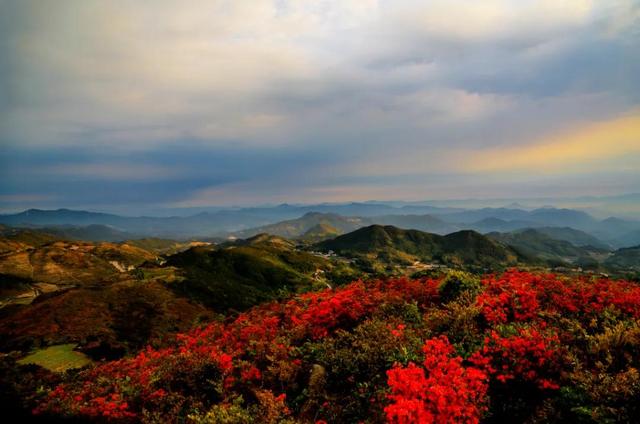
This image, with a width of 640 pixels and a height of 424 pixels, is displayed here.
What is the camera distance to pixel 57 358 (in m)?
56.3

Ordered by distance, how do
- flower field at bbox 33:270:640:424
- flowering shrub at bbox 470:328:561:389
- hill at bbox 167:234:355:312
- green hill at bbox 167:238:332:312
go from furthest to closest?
1. green hill at bbox 167:238:332:312
2. hill at bbox 167:234:355:312
3. flowering shrub at bbox 470:328:561:389
4. flower field at bbox 33:270:640:424

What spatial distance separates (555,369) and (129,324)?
100088 mm

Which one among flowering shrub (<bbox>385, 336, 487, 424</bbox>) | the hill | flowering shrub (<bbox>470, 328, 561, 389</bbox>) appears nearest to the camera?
flowering shrub (<bbox>385, 336, 487, 424</bbox>)

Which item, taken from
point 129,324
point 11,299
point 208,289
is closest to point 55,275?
point 11,299

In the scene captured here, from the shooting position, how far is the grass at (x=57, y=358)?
170 ft

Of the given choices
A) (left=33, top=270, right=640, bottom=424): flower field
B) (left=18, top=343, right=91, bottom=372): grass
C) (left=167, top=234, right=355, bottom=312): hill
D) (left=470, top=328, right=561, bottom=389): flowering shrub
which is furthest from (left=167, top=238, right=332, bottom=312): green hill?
(left=470, top=328, right=561, bottom=389): flowering shrub

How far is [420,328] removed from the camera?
1499 centimetres

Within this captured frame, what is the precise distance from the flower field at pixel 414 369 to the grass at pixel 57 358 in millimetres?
47645

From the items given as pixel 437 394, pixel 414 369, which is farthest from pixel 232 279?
pixel 437 394

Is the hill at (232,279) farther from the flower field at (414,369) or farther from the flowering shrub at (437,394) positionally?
the flowering shrub at (437,394)

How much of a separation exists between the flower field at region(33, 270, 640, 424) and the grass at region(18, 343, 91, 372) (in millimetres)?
47645

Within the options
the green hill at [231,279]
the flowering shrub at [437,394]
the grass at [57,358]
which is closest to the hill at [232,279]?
the green hill at [231,279]

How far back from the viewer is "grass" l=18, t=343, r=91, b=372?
5194 cm

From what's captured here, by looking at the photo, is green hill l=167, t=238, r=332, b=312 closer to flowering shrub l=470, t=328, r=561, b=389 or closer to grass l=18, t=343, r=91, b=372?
grass l=18, t=343, r=91, b=372
